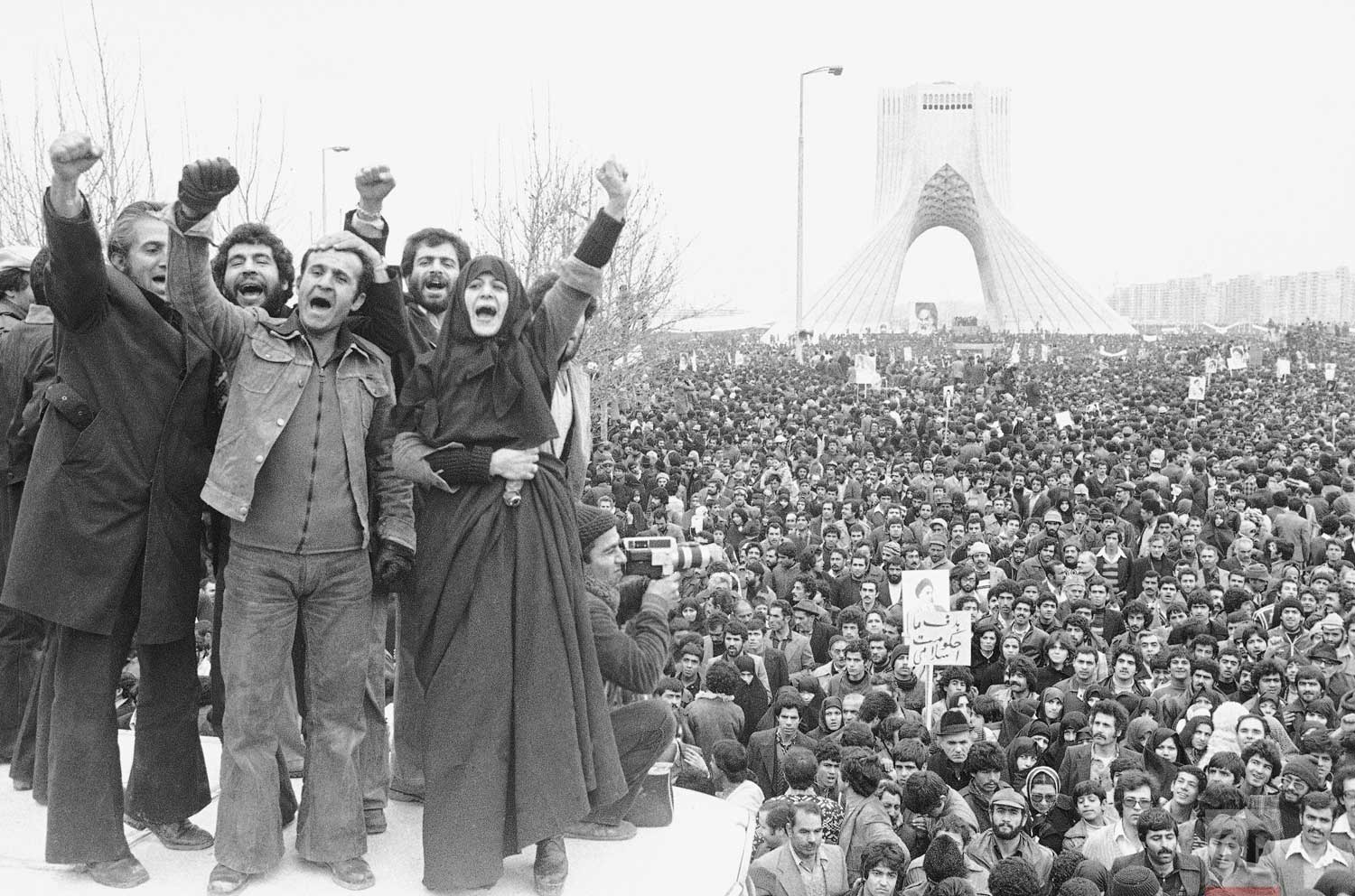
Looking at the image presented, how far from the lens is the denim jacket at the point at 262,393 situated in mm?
3566

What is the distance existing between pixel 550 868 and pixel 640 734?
0.54 meters

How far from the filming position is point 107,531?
3.78 meters

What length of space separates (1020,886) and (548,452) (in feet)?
8.42

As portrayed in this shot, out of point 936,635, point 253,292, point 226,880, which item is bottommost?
point 936,635

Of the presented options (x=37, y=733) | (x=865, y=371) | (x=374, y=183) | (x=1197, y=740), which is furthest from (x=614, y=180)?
(x=865, y=371)

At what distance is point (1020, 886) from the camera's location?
509cm

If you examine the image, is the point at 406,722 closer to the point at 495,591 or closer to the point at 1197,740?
the point at 495,591

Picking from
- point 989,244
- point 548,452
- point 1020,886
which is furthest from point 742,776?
point 989,244

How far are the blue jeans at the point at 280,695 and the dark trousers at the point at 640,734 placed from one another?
779mm

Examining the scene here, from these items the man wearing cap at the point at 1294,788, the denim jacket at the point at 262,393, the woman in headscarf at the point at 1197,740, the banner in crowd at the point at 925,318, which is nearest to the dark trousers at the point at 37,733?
the denim jacket at the point at 262,393

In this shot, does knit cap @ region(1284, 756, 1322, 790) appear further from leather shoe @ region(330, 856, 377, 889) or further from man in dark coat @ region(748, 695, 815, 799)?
leather shoe @ region(330, 856, 377, 889)

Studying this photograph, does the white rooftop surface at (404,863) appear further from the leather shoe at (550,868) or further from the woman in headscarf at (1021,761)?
the woman in headscarf at (1021,761)

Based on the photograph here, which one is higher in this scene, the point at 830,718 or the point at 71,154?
the point at 71,154

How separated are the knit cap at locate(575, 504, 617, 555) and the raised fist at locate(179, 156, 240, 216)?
1.33m
